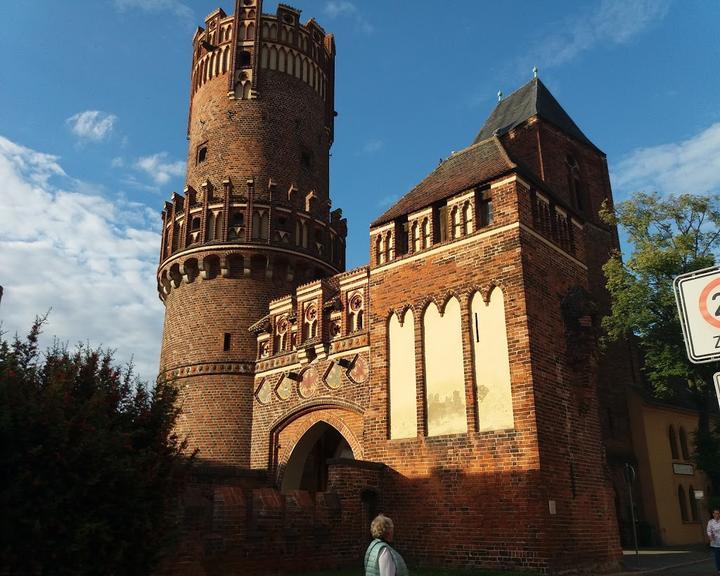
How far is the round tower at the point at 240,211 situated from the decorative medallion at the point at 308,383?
9.25 ft

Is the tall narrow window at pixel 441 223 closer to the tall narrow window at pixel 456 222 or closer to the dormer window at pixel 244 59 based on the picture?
the tall narrow window at pixel 456 222

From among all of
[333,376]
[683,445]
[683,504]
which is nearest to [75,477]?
[333,376]

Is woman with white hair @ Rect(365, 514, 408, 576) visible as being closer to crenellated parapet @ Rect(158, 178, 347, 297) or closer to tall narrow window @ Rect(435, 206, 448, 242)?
tall narrow window @ Rect(435, 206, 448, 242)

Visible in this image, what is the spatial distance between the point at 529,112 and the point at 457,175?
11.5 metres

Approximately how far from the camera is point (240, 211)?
23.8 meters

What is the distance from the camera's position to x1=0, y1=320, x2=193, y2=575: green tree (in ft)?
20.8

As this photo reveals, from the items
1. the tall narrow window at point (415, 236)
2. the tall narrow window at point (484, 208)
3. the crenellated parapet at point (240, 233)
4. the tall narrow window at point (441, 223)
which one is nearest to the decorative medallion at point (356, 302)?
the tall narrow window at point (415, 236)

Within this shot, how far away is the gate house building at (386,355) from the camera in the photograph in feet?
43.3

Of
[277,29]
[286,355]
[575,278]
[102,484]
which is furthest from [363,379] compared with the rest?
[277,29]

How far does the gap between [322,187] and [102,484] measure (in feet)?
69.4

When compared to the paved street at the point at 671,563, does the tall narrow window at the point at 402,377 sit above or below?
above

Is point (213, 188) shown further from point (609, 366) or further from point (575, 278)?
point (609, 366)

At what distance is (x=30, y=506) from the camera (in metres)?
6.36

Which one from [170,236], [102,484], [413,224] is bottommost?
[102,484]
